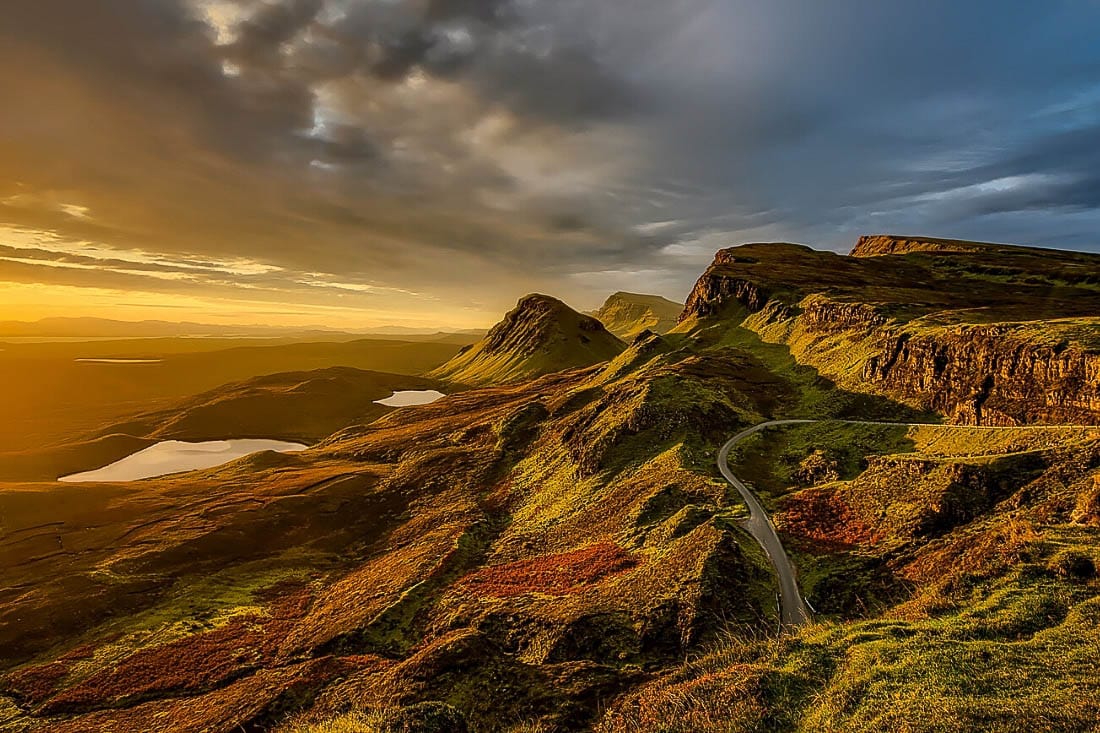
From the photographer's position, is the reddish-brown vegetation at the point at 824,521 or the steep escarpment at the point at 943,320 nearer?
the reddish-brown vegetation at the point at 824,521

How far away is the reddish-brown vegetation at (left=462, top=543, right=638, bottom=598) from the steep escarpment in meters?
51.4

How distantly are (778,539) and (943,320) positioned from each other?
66.0 meters

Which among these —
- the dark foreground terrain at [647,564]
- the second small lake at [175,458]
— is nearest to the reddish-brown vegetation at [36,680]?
Answer: the dark foreground terrain at [647,564]

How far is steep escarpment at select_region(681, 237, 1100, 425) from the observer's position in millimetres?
56688

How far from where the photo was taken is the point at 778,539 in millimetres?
44312

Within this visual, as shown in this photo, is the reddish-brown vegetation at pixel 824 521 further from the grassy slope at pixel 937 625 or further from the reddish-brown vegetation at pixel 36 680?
the reddish-brown vegetation at pixel 36 680

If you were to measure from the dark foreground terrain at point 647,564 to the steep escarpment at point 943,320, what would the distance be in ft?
2.03

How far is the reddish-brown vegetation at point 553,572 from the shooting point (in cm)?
4541

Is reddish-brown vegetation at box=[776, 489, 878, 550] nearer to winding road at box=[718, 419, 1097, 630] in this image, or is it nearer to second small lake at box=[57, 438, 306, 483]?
winding road at box=[718, 419, 1097, 630]

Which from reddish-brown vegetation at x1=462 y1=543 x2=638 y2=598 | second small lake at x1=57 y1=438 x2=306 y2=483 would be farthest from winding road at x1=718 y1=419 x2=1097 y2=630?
second small lake at x1=57 y1=438 x2=306 y2=483

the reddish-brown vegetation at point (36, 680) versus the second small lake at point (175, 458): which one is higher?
the reddish-brown vegetation at point (36, 680)

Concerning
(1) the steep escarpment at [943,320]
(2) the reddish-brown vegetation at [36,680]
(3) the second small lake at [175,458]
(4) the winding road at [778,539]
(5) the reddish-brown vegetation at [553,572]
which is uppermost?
(1) the steep escarpment at [943,320]

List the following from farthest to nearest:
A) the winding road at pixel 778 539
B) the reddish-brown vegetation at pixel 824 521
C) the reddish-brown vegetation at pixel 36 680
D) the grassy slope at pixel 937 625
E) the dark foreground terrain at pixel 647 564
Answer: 1. the reddish-brown vegetation at pixel 36 680
2. the reddish-brown vegetation at pixel 824 521
3. the winding road at pixel 778 539
4. the dark foreground terrain at pixel 647 564
5. the grassy slope at pixel 937 625

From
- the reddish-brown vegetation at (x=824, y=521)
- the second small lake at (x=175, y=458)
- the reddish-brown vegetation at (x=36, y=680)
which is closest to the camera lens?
the reddish-brown vegetation at (x=824, y=521)
